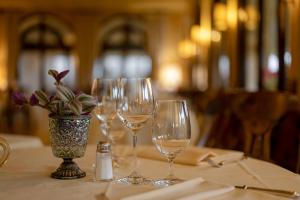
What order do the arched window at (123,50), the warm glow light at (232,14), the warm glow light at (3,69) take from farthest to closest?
the arched window at (123,50), the warm glow light at (3,69), the warm glow light at (232,14)

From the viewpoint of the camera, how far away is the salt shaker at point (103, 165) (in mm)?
1209

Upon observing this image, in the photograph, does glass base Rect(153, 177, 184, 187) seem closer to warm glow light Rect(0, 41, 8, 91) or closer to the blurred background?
the blurred background

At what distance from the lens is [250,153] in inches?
81.6

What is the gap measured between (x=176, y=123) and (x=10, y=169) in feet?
1.92

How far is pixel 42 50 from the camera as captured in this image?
1462cm

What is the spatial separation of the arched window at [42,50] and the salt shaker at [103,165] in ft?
43.5

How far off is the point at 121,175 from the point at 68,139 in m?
0.20

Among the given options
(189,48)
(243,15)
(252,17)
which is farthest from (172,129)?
(189,48)

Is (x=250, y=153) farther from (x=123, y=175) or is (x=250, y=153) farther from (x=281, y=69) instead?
(x=281, y=69)

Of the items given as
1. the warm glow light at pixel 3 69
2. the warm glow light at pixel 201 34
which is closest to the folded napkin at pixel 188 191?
the warm glow light at pixel 201 34

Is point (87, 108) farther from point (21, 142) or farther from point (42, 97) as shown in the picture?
point (21, 142)

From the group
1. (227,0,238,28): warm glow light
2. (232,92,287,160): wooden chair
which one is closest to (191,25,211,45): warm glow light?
(227,0,238,28): warm glow light

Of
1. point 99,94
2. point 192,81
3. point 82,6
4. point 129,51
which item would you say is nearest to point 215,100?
point 99,94

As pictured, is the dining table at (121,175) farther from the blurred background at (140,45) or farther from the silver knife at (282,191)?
the blurred background at (140,45)
